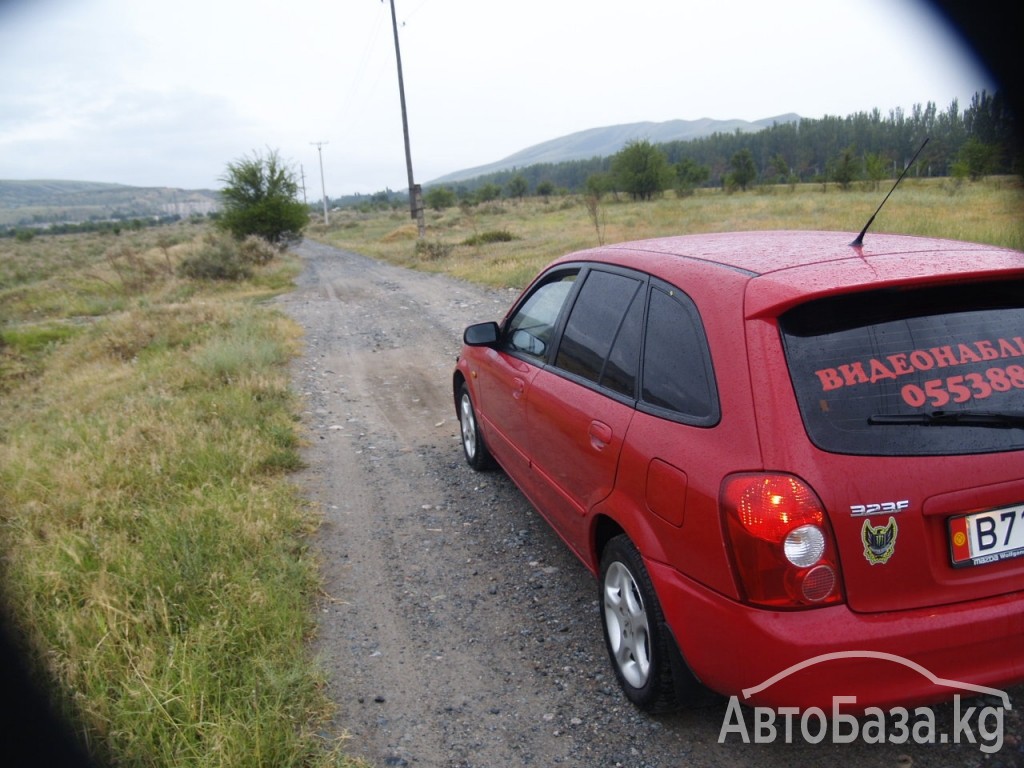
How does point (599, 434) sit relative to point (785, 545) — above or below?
above

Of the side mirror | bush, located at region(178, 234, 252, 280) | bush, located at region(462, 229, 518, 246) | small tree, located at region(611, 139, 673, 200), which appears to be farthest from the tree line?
bush, located at region(178, 234, 252, 280)

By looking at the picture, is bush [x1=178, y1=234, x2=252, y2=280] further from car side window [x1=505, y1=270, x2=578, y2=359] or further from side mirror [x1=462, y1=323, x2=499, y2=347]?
car side window [x1=505, y1=270, x2=578, y2=359]

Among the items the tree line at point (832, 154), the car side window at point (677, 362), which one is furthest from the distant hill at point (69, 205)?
the car side window at point (677, 362)

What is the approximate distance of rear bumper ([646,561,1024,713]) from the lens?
2012 mm

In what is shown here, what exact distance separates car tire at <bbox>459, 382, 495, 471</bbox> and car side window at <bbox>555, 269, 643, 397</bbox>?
1802mm

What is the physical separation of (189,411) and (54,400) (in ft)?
12.1

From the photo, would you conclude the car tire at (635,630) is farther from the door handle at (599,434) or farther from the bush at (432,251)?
the bush at (432,251)

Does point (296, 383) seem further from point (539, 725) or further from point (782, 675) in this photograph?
point (782, 675)

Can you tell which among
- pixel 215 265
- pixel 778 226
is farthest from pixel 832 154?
pixel 215 265

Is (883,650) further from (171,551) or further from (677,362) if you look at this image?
(171,551)

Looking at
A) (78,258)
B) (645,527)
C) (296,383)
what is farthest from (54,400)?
(78,258)

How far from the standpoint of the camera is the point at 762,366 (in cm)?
220

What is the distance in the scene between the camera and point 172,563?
12.2 ft

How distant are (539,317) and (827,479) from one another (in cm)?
231
